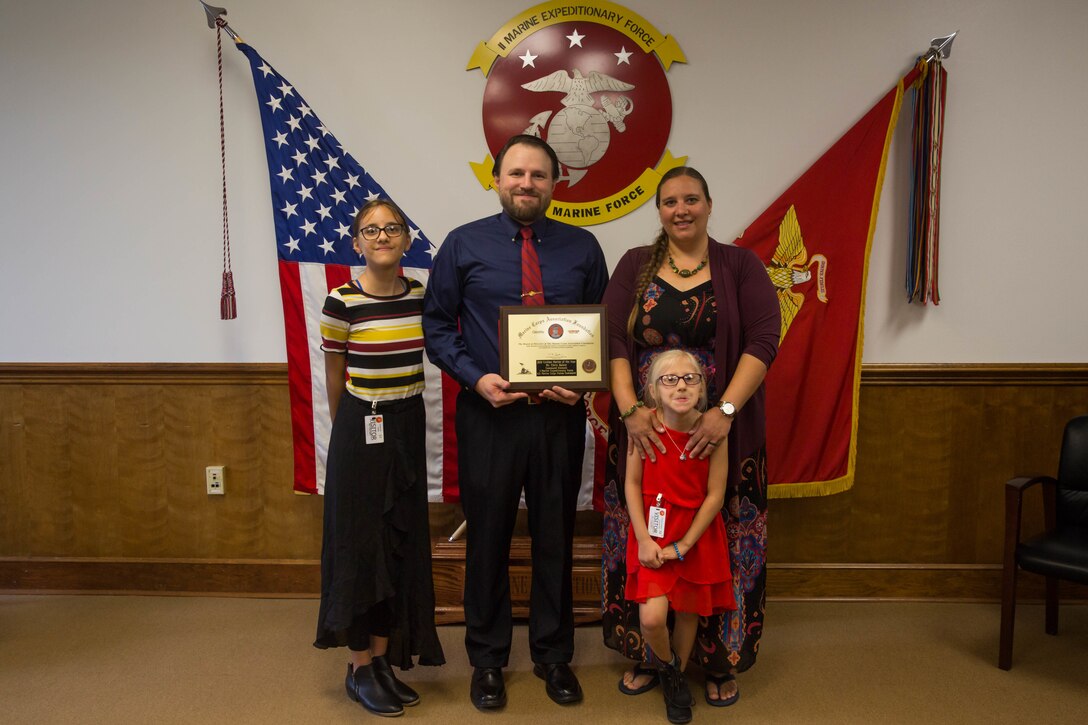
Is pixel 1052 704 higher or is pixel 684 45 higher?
pixel 684 45

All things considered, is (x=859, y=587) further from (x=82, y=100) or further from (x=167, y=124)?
(x=82, y=100)

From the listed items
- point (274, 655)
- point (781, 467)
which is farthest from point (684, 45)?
point (274, 655)

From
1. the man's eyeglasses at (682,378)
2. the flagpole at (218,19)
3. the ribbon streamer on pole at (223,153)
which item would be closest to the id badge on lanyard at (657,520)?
the man's eyeglasses at (682,378)

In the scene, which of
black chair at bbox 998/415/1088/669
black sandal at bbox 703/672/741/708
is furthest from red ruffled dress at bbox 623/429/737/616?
black chair at bbox 998/415/1088/669

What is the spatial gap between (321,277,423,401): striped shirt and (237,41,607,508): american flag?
0.75 metres

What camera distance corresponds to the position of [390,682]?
225 centimetres

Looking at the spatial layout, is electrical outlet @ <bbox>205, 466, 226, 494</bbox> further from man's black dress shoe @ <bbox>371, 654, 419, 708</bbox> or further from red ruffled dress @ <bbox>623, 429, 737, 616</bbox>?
red ruffled dress @ <bbox>623, 429, 737, 616</bbox>

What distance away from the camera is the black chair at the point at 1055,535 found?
2.33 m

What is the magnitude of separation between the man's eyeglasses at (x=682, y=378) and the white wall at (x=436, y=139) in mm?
1065

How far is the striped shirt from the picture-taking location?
209 centimetres

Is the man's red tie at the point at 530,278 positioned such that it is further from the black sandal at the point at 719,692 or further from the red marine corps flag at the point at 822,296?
the black sandal at the point at 719,692

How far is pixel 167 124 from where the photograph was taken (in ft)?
9.68

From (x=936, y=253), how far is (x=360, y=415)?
2.20m

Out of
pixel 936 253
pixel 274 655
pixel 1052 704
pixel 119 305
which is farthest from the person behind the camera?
pixel 119 305
